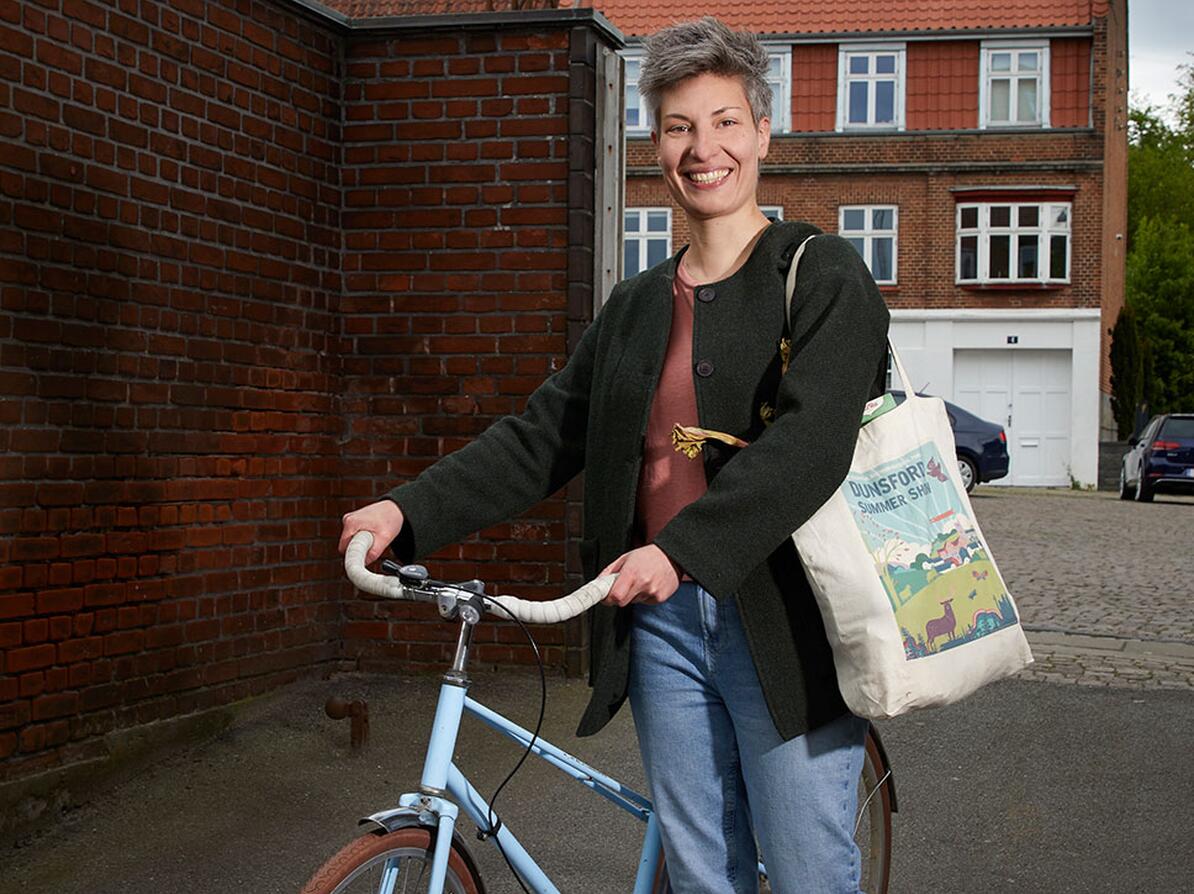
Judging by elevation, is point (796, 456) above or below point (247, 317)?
below

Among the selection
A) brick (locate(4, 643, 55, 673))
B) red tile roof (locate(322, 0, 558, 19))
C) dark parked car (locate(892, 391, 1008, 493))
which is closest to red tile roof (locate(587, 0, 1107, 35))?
dark parked car (locate(892, 391, 1008, 493))

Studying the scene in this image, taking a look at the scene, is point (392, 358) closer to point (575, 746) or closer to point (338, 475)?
point (338, 475)

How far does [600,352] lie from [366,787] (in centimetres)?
316

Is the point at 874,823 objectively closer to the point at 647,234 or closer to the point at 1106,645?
the point at 1106,645

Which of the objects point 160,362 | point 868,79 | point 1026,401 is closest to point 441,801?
point 160,362

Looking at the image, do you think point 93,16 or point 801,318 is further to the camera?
point 93,16

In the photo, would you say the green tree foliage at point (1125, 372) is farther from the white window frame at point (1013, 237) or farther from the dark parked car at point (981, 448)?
the dark parked car at point (981, 448)

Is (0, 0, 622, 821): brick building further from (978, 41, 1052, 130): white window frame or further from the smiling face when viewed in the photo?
(978, 41, 1052, 130): white window frame

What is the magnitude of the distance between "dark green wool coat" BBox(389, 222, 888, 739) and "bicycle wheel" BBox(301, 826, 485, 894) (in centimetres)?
37

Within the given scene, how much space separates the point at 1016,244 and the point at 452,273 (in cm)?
2942

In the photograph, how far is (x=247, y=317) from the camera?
21.1 ft

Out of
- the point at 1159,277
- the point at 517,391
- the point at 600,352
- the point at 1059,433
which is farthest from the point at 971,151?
the point at 600,352

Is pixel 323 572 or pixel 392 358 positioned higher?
pixel 392 358

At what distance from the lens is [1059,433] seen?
34.6 metres
